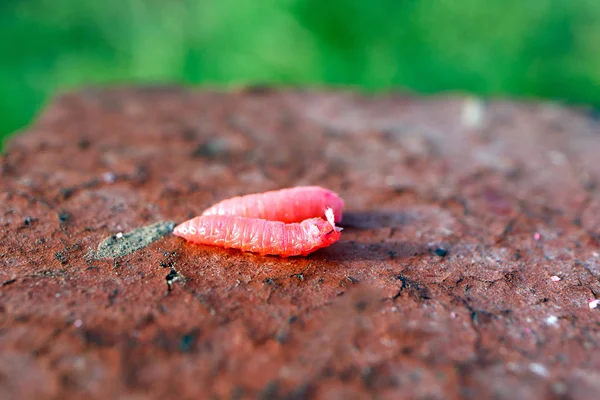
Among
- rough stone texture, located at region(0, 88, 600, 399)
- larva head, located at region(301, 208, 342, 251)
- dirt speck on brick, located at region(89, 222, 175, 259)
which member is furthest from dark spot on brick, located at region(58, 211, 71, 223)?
larva head, located at region(301, 208, 342, 251)

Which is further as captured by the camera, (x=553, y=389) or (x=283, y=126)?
(x=283, y=126)

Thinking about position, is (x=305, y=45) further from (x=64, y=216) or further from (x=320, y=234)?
(x=320, y=234)

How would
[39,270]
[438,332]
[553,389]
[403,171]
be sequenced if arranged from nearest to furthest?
[553,389] < [438,332] < [39,270] < [403,171]

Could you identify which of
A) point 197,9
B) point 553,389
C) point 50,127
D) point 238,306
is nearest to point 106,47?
point 197,9

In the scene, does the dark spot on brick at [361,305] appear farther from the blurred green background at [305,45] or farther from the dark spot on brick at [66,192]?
the blurred green background at [305,45]

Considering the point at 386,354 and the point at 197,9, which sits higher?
the point at 197,9

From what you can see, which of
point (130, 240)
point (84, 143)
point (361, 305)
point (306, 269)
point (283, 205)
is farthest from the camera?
point (84, 143)

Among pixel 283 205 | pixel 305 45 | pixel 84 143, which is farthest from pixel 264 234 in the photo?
pixel 305 45

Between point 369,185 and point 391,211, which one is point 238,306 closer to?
point 391,211
